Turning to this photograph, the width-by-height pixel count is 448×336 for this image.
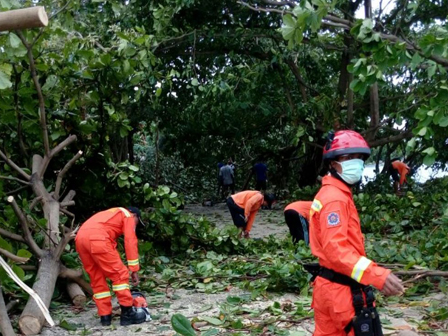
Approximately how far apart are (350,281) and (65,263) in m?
4.14

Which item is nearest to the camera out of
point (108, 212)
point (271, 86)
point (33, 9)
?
point (33, 9)

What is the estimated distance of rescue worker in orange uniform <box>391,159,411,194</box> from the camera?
616 inches

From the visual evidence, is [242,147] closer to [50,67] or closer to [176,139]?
[176,139]

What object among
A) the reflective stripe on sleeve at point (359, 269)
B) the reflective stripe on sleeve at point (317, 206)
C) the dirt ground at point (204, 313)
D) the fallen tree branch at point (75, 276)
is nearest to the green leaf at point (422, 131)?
the dirt ground at point (204, 313)

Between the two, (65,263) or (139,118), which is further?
(139,118)

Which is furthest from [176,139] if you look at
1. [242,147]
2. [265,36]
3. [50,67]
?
[50,67]

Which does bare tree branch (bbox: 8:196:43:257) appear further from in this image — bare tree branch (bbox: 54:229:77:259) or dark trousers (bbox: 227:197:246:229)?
dark trousers (bbox: 227:197:246:229)

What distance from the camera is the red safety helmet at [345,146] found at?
325cm

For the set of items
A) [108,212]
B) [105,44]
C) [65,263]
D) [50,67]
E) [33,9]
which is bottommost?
[65,263]

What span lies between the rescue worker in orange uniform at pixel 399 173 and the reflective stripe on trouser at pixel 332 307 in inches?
501

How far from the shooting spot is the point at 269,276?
639 centimetres

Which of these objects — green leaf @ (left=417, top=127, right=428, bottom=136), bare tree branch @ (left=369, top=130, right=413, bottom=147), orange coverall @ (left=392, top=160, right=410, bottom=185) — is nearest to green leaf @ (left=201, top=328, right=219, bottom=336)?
green leaf @ (left=417, top=127, right=428, bottom=136)

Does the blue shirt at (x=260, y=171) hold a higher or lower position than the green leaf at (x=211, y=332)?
higher

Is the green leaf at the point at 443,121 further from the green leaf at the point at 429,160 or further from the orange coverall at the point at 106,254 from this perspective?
the orange coverall at the point at 106,254
